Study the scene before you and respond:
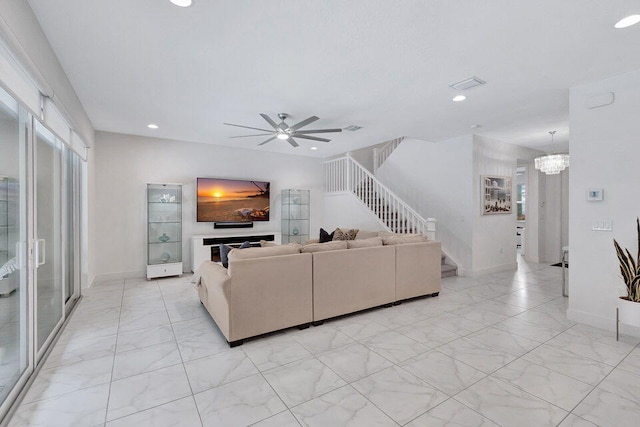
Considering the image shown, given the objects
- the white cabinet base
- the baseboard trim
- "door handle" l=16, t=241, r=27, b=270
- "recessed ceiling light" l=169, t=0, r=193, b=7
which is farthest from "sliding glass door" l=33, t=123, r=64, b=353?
the baseboard trim

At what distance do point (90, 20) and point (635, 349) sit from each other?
18.4 ft

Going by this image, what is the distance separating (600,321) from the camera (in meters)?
3.40

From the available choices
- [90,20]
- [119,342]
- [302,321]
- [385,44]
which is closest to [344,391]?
[302,321]

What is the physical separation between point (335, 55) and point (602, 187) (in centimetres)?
328

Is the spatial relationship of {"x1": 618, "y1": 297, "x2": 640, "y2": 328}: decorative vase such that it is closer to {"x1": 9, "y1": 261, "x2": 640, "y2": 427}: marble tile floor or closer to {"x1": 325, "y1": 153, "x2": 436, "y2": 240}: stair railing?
{"x1": 9, "y1": 261, "x2": 640, "y2": 427}: marble tile floor

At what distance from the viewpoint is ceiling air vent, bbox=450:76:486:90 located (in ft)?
10.8

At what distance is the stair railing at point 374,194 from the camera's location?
20.0ft

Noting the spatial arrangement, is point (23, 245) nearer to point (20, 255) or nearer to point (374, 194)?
point (20, 255)

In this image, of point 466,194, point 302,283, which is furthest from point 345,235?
point 302,283

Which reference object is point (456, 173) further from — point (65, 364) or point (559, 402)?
point (65, 364)

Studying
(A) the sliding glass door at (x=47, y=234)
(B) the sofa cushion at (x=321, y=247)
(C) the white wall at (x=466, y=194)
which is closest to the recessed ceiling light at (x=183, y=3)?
(A) the sliding glass door at (x=47, y=234)

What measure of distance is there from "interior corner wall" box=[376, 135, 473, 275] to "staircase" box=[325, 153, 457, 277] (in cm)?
44

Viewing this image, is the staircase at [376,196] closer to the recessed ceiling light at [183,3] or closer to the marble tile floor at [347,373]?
the marble tile floor at [347,373]

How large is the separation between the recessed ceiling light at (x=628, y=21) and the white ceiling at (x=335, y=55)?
66mm
